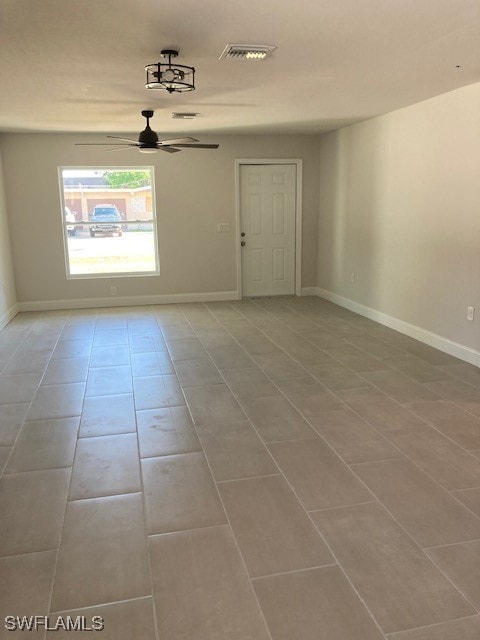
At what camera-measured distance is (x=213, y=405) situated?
3.70 m

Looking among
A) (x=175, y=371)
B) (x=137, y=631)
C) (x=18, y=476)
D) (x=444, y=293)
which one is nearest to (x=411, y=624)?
(x=137, y=631)

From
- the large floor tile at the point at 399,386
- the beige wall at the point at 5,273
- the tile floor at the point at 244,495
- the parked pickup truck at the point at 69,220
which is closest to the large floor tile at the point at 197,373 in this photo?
the tile floor at the point at 244,495

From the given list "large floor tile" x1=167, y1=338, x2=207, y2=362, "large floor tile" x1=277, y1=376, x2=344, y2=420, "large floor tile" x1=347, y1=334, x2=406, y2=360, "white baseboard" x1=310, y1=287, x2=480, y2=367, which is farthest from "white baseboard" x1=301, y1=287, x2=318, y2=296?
"large floor tile" x1=277, y1=376, x2=344, y2=420

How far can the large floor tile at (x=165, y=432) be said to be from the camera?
9.94 ft

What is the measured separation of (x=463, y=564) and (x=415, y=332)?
3.70 meters

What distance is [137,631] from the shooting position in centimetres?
172

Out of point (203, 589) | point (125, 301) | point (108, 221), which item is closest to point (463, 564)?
point (203, 589)

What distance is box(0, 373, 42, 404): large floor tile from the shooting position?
3.88 metres

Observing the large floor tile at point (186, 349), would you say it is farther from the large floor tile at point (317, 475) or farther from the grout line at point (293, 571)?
the grout line at point (293, 571)

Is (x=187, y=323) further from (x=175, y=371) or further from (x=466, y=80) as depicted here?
(x=466, y=80)

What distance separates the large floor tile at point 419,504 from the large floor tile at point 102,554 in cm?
117

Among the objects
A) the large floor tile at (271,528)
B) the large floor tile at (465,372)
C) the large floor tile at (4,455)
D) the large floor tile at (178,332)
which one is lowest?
the large floor tile at (271,528)

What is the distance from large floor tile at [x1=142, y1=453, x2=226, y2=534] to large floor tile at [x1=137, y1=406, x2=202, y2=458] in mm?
90

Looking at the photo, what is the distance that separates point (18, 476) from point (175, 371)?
1.89 m
